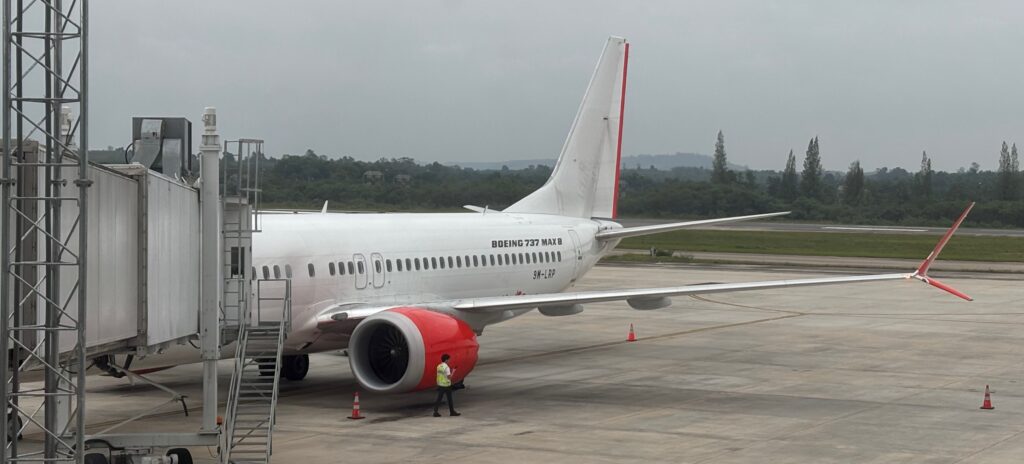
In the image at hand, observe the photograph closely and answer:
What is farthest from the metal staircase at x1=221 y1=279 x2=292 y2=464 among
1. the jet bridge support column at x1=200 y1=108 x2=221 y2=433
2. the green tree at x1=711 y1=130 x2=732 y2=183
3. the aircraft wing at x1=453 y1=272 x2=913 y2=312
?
the green tree at x1=711 y1=130 x2=732 y2=183

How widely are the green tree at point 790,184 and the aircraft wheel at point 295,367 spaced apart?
93667 mm

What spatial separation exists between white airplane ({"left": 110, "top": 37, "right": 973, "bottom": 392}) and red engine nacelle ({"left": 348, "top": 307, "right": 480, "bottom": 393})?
25 millimetres

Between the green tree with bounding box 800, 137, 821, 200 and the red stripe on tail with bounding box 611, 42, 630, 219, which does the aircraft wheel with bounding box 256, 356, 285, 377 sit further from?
the green tree with bounding box 800, 137, 821, 200

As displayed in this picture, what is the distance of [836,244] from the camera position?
82.7 metres

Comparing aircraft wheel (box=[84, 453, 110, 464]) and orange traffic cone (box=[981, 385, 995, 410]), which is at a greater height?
aircraft wheel (box=[84, 453, 110, 464])

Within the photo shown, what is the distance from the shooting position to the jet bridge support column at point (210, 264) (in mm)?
17609

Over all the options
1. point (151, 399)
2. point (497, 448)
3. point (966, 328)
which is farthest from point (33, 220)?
point (966, 328)

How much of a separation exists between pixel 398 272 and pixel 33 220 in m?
14.7

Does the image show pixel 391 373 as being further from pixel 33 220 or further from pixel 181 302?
pixel 33 220

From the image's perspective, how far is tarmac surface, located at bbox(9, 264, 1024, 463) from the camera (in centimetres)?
2020

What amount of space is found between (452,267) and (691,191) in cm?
7133

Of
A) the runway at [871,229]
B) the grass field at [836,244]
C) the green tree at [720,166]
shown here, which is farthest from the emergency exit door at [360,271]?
the green tree at [720,166]

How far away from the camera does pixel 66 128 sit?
18.5 metres

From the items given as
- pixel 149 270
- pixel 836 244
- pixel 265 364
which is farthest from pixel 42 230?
pixel 836 244
